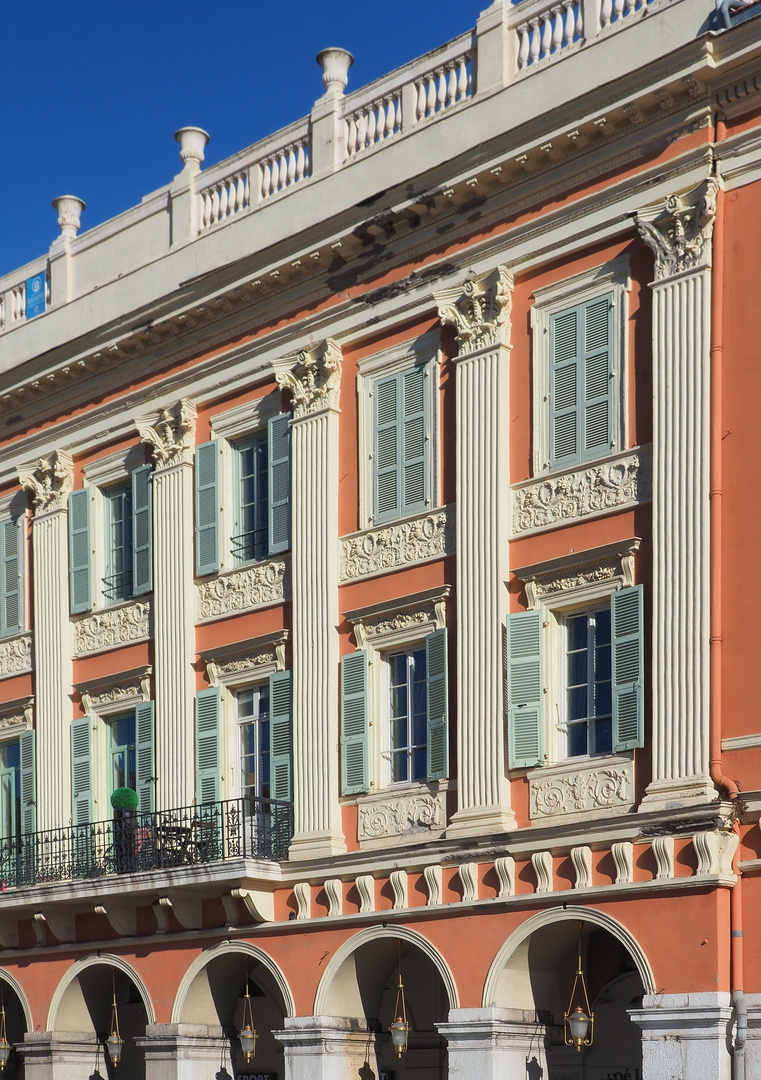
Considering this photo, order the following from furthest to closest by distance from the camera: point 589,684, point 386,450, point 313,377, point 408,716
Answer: point 313,377
point 386,450
point 408,716
point 589,684

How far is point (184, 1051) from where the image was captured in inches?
1016

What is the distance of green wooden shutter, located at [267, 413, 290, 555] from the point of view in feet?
85.7

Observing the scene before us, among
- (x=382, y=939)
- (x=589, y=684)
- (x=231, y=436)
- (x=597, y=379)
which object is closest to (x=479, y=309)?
(x=597, y=379)

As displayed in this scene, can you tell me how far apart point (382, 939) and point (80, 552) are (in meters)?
9.13

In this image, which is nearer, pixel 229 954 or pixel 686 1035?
pixel 686 1035

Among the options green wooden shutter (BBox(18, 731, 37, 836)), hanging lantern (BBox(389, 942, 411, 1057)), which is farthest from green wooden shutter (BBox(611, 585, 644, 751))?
green wooden shutter (BBox(18, 731, 37, 836))

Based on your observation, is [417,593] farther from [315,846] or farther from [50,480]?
[50,480]

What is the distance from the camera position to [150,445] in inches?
1133

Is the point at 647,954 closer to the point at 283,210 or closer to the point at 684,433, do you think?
the point at 684,433

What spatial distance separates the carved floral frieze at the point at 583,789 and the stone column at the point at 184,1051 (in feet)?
22.3

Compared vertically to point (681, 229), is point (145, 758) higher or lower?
lower

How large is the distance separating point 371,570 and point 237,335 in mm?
4776

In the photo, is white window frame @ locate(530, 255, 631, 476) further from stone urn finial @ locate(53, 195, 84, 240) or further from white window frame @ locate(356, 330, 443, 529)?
stone urn finial @ locate(53, 195, 84, 240)

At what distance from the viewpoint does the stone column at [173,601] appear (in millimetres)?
26969
